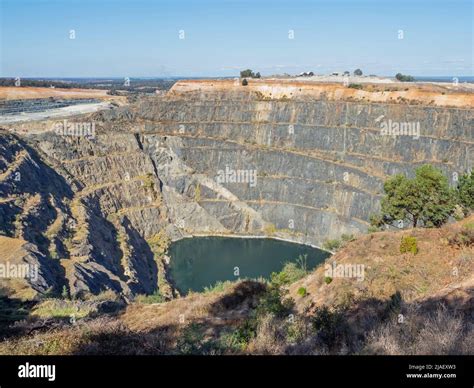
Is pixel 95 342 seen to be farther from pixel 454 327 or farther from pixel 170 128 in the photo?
pixel 170 128

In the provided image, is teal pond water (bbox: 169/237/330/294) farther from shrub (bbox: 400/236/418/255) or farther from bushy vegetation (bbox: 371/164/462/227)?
shrub (bbox: 400/236/418/255)

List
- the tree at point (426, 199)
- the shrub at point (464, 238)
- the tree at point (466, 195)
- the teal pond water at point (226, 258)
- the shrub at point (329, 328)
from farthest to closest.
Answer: the teal pond water at point (226, 258) → the tree at point (466, 195) → the tree at point (426, 199) → the shrub at point (464, 238) → the shrub at point (329, 328)

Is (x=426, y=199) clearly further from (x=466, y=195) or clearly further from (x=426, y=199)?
(x=466, y=195)

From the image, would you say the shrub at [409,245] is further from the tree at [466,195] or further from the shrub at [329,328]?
the tree at [466,195]

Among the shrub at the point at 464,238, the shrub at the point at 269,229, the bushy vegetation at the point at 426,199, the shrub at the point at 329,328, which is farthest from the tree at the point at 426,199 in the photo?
the shrub at the point at 269,229

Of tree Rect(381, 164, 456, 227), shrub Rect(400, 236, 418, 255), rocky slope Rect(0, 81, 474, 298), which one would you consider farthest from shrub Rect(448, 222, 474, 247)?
rocky slope Rect(0, 81, 474, 298)

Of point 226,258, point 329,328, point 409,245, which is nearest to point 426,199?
point 409,245
